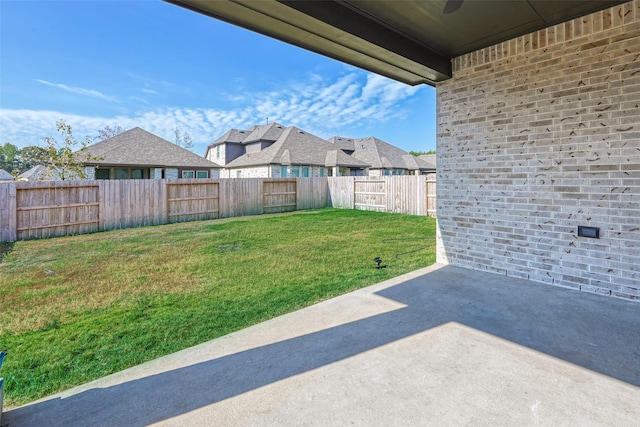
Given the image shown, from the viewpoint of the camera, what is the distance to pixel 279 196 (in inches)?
552

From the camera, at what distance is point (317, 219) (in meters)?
10.9

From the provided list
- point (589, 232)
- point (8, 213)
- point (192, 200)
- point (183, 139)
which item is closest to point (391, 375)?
point (589, 232)

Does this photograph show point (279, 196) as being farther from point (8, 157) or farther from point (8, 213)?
point (8, 157)

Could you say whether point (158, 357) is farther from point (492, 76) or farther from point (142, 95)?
point (142, 95)

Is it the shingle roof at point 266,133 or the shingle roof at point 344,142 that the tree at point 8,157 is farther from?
the shingle roof at point 344,142

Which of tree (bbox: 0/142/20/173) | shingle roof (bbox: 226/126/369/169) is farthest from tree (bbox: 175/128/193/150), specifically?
shingle roof (bbox: 226/126/369/169)

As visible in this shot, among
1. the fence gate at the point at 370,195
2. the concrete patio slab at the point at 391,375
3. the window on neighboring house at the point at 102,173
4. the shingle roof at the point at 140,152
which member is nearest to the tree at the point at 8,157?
the shingle roof at the point at 140,152

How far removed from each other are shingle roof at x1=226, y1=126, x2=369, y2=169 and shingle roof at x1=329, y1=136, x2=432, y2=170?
264 centimetres

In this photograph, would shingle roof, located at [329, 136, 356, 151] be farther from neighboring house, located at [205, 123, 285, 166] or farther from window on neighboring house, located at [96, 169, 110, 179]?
window on neighboring house, located at [96, 169, 110, 179]

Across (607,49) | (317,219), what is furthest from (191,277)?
(317,219)

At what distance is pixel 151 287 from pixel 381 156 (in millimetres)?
24350

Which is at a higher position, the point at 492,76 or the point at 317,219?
the point at 492,76

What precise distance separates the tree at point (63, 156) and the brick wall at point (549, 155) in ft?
48.5

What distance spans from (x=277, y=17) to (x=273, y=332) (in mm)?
2836
